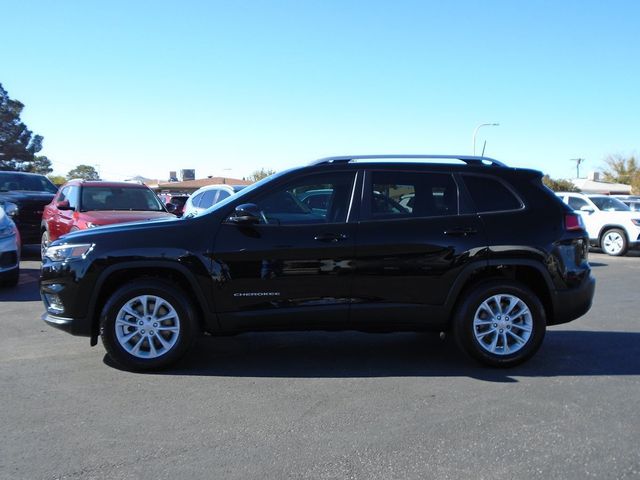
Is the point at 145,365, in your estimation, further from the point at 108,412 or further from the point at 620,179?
the point at 620,179

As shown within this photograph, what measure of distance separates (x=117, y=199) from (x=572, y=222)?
7.72m

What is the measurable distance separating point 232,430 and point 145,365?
143 centimetres

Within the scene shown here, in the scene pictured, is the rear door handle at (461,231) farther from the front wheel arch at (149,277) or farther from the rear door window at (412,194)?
the front wheel arch at (149,277)

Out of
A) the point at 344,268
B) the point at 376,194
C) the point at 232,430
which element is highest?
the point at 376,194

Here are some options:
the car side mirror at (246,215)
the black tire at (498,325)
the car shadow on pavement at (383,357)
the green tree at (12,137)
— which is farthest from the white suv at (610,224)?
the green tree at (12,137)

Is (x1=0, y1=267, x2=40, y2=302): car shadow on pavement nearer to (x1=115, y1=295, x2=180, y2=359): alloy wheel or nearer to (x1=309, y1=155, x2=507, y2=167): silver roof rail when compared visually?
(x1=115, y1=295, x2=180, y2=359): alloy wheel

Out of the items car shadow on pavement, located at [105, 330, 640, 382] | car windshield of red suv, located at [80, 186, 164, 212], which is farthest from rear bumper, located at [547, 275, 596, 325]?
car windshield of red suv, located at [80, 186, 164, 212]

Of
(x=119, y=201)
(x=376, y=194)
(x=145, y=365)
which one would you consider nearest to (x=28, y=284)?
(x=119, y=201)

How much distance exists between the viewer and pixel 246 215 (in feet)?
15.9

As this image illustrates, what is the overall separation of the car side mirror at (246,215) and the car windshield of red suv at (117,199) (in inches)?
220

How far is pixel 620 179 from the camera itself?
8100cm

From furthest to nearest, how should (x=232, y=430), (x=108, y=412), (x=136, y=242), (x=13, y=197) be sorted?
(x=13, y=197) → (x=136, y=242) → (x=108, y=412) → (x=232, y=430)

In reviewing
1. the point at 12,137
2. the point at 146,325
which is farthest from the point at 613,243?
the point at 12,137

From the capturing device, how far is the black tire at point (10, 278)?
28.2 ft
